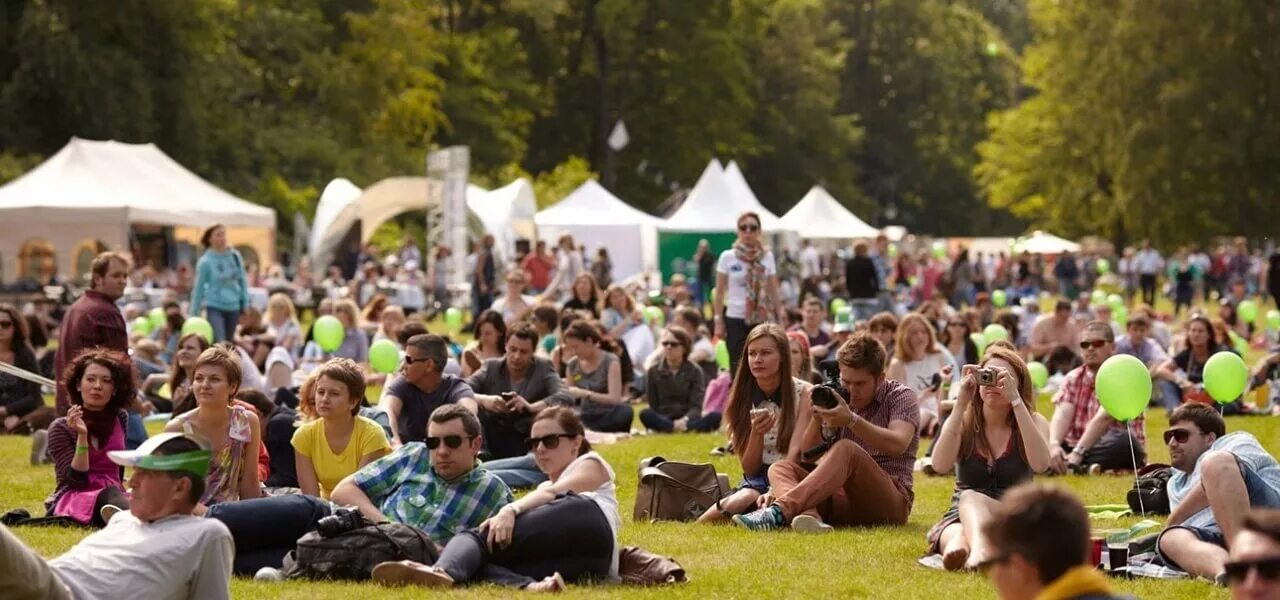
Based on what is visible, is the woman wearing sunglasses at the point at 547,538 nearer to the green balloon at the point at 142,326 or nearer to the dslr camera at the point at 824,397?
the dslr camera at the point at 824,397

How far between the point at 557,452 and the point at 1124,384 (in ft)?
12.2

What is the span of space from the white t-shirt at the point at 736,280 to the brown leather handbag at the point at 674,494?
4964 mm

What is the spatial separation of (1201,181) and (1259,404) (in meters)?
37.5

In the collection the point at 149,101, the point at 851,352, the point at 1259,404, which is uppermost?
the point at 149,101

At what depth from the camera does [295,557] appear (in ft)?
27.0

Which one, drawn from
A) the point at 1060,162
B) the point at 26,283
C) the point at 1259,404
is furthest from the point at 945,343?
the point at 1060,162

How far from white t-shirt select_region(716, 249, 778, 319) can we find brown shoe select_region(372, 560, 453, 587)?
7.92 metres

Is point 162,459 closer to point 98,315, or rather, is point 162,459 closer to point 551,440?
point 551,440

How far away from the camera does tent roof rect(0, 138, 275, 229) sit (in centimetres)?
3092

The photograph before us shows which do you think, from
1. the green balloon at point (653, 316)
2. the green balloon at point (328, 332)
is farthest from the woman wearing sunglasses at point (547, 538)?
the green balloon at point (653, 316)

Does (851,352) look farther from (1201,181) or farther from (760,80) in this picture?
(760,80)

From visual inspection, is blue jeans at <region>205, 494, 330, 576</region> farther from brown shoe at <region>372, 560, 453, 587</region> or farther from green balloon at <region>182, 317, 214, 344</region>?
green balloon at <region>182, 317, 214, 344</region>

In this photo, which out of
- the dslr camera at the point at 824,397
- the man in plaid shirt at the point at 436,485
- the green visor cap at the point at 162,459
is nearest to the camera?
the green visor cap at the point at 162,459

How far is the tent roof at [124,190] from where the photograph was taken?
1217 inches
